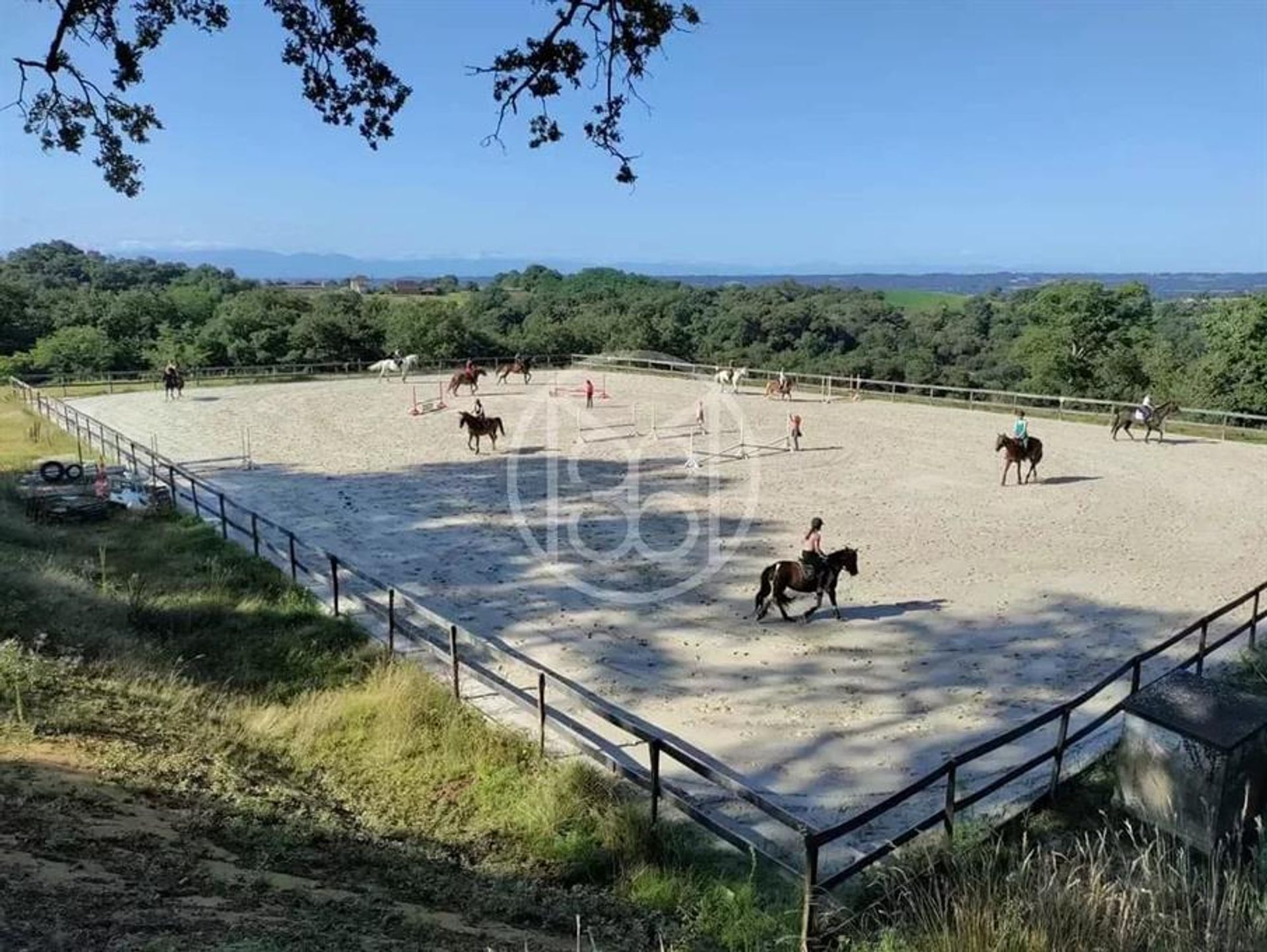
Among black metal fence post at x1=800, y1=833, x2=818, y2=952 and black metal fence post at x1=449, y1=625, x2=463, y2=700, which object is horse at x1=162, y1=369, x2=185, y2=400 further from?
black metal fence post at x1=800, y1=833, x2=818, y2=952

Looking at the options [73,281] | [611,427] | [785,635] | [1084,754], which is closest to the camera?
[1084,754]

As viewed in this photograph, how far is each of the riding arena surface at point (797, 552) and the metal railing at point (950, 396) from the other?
117cm

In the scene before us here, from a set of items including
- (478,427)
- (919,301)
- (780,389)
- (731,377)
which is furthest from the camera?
(919,301)

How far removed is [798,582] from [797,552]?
3.46 m

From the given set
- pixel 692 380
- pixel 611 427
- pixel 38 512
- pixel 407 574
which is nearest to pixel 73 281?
pixel 692 380

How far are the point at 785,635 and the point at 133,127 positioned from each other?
8825 mm

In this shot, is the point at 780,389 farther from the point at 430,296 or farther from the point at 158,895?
the point at 430,296

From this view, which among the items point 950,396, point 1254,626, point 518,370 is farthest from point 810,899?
point 518,370

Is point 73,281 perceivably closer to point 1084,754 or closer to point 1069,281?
point 1069,281

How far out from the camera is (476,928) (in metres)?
4.77

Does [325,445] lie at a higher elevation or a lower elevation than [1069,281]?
lower

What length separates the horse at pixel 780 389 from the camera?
35219 millimetres

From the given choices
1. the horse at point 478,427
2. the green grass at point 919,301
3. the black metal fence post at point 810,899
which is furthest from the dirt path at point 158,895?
the green grass at point 919,301

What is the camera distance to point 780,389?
118 feet
